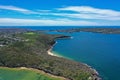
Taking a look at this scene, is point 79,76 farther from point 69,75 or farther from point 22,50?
point 22,50

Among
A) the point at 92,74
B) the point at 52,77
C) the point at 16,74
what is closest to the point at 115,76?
the point at 92,74

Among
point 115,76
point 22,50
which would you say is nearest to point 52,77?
point 115,76

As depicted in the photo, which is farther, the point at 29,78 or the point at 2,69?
the point at 2,69

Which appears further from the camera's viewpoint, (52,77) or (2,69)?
(2,69)

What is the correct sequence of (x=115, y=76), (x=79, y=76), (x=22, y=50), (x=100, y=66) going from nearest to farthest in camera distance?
(x=79, y=76)
(x=115, y=76)
(x=100, y=66)
(x=22, y=50)

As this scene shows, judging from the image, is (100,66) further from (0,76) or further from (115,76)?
(0,76)

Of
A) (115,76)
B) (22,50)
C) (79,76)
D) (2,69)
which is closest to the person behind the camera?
(79,76)

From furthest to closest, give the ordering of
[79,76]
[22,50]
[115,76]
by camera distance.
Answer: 1. [22,50]
2. [115,76]
3. [79,76]

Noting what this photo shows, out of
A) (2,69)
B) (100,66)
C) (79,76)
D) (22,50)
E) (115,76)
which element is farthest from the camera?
(22,50)

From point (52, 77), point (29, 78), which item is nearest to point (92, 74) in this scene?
point (52, 77)
